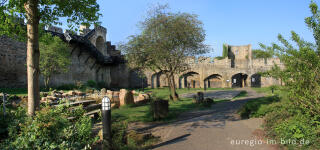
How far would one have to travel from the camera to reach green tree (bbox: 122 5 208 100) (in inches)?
569

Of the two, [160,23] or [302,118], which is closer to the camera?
[302,118]

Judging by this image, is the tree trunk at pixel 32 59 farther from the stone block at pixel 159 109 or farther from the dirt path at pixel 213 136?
the stone block at pixel 159 109

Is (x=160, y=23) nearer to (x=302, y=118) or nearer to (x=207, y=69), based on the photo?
(x=302, y=118)

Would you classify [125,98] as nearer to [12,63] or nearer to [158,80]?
[12,63]

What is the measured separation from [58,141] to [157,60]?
11.2 metres

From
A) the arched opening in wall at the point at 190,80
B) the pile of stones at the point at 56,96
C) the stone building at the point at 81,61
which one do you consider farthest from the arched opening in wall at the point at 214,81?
the pile of stones at the point at 56,96

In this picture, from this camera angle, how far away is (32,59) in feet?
18.9

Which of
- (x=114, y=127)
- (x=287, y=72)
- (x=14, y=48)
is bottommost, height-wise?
(x=114, y=127)

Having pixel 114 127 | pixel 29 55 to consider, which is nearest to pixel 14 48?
pixel 29 55

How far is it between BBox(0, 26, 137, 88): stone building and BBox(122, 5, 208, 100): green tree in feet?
19.9

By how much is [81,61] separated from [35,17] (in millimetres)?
22193

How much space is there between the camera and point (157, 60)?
15.0 m

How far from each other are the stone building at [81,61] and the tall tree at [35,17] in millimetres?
806

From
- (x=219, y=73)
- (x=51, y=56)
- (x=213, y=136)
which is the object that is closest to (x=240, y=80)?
(x=219, y=73)
